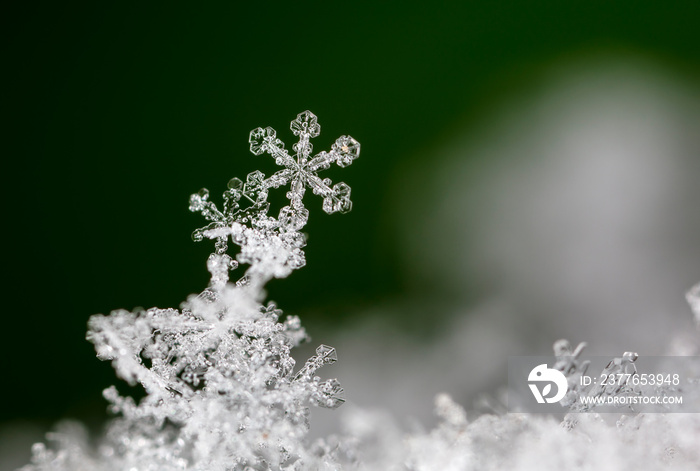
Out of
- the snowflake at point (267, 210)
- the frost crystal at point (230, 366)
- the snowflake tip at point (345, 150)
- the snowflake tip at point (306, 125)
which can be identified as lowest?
the frost crystal at point (230, 366)

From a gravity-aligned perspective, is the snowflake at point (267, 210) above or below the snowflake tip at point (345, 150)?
below

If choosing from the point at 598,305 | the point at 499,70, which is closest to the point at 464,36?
the point at 499,70

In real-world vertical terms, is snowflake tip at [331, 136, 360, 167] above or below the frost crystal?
above

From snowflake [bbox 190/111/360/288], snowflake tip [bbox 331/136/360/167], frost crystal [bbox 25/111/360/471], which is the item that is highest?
snowflake tip [bbox 331/136/360/167]

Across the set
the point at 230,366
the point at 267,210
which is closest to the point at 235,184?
the point at 267,210

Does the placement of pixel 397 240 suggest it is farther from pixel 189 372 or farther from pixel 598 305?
pixel 189 372

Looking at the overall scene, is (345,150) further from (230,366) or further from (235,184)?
(230,366)

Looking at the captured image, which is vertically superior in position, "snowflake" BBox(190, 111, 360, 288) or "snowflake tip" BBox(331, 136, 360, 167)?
"snowflake tip" BBox(331, 136, 360, 167)

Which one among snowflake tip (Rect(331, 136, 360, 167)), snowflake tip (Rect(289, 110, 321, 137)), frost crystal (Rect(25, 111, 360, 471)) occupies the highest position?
snowflake tip (Rect(289, 110, 321, 137))
